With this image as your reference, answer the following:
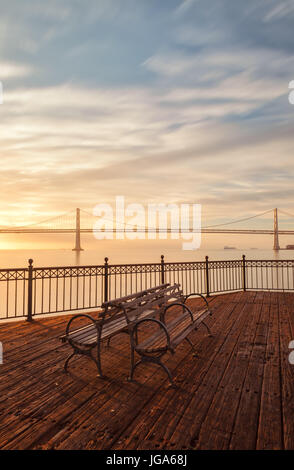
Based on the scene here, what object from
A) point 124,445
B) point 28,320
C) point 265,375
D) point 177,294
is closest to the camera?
point 124,445

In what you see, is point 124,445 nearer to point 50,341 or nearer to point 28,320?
point 50,341

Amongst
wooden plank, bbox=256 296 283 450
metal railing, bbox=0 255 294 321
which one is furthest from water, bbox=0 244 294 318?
wooden plank, bbox=256 296 283 450

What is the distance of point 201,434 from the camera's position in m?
2.72

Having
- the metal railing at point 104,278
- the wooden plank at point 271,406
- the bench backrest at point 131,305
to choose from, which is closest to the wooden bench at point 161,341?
the bench backrest at point 131,305

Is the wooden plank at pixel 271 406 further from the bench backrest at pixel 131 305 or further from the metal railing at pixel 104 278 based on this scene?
the metal railing at pixel 104 278

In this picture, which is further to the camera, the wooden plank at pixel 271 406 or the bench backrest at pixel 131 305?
the bench backrest at pixel 131 305

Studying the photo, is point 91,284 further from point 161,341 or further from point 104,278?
point 161,341

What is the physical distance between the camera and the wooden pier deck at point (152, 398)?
8.79ft

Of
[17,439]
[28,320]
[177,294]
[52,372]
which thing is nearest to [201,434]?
[17,439]

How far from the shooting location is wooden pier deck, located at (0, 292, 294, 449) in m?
2.68

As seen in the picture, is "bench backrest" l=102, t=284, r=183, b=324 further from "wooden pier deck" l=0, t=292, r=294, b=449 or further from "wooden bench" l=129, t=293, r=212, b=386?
"wooden pier deck" l=0, t=292, r=294, b=449

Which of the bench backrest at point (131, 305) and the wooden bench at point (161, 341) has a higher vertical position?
the bench backrest at point (131, 305)
